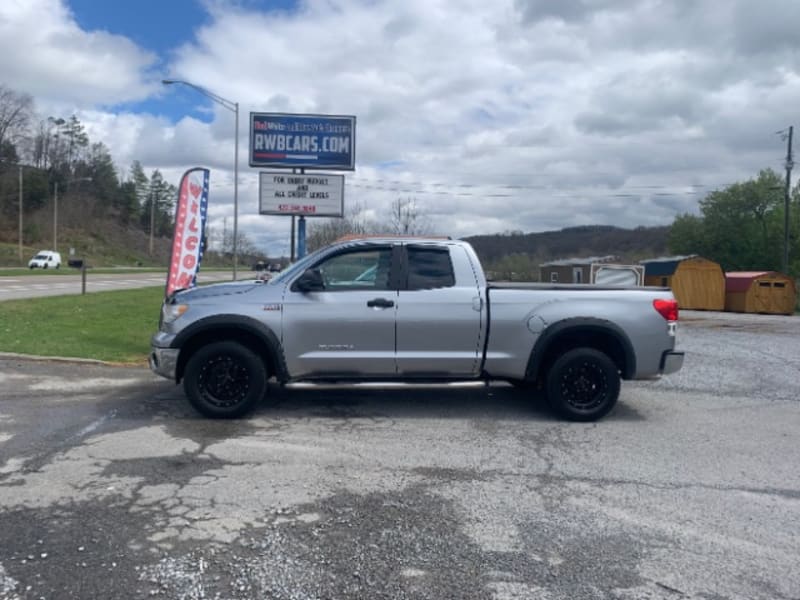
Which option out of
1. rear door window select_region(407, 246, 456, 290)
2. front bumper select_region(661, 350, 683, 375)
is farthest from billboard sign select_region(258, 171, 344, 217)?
front bumper select_region(661, 350, 683, 375)

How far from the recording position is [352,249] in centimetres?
636

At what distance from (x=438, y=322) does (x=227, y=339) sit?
2.10 m

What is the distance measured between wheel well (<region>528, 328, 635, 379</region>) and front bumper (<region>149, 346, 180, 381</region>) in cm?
352

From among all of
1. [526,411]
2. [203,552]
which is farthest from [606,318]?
[203,552]

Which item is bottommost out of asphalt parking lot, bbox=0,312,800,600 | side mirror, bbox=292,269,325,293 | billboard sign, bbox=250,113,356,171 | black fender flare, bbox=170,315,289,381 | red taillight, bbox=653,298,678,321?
asphalt parking lot, bbox=0,312,800,600

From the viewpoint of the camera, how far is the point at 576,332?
6.32 metres

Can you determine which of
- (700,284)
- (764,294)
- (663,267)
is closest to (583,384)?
(700,284)

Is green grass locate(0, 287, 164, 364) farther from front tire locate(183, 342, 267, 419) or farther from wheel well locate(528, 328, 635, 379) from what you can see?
wheel well locate(528, 328, 635, 379)

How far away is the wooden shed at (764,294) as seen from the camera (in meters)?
35.6

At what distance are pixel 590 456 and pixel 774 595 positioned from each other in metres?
2.19

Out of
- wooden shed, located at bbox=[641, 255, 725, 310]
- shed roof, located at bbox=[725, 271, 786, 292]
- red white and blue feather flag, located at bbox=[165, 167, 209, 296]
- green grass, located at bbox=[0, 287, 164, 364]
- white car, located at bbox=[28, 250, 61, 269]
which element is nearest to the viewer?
green grass, located at bbox=[0, 287, 164, 364]

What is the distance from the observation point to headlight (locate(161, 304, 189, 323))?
19.9ft

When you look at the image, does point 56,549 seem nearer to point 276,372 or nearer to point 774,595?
point 276,372

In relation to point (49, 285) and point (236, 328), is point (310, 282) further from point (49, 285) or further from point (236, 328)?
point (49, 285)
